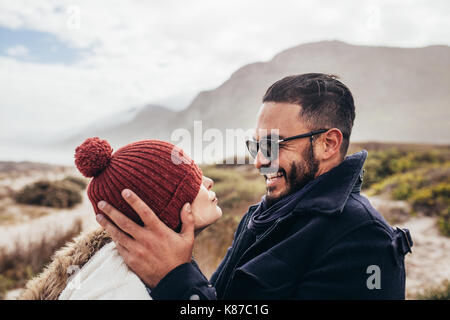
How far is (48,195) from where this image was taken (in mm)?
14023

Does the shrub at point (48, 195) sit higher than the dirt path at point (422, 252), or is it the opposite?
the dirt path at point (422, 252)

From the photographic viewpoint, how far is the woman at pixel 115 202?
1.52m

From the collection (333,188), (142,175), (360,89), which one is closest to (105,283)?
(142,175)

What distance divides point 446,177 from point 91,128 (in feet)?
287

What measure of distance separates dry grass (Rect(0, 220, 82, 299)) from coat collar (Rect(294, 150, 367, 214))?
6864 mm

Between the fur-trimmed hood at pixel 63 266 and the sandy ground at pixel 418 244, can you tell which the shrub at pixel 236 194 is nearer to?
the sandy ground at pixel 418 244

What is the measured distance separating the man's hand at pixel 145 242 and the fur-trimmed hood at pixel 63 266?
0.74 ft

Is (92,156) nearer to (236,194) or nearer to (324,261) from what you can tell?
(324,261)

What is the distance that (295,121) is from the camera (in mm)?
2027

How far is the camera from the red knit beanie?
5.34ft

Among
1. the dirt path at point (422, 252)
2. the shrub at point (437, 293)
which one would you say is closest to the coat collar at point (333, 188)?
the shrub at point (437, 293)

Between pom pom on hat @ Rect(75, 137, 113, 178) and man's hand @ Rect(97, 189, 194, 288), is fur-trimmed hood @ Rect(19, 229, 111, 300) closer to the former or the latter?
man's hand @ Rect(97, 189, 194, 288)

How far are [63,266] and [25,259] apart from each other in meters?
7.01
